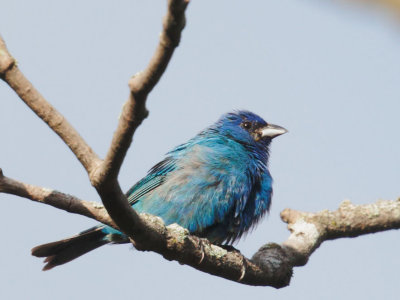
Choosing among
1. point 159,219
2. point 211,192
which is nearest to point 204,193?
point 211,192

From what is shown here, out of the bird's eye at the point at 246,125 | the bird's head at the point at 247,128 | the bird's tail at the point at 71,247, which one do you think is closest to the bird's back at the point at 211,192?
the bird's head at the point at 247,128

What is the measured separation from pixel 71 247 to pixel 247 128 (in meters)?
2.50

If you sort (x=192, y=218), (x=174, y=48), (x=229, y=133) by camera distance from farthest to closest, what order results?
(x=229, y=133), (x=192, y=218), (x=174, y=48)

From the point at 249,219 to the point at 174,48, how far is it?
3.79 m

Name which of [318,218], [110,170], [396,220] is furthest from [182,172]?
[110,170]

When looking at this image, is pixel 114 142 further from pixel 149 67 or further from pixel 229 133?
pixel 229 133

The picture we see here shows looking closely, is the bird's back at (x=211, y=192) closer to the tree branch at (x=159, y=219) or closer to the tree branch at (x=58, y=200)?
the tree branch at (x=159, y=219)

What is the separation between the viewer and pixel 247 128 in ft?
25.2

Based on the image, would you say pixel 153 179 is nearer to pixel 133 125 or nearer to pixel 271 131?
pixel 271 131

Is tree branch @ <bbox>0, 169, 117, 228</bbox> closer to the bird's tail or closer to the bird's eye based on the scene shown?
the bird's tail

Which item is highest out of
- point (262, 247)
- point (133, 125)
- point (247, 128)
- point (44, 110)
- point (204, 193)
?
point (247, 128)

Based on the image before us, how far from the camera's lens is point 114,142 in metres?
3.64

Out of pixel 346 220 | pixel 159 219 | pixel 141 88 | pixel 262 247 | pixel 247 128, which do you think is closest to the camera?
pixel 141 88

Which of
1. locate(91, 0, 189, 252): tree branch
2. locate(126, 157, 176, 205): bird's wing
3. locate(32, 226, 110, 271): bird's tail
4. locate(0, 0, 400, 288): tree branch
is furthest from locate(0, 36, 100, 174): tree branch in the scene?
locate(32, 226, 110, 271): bird's tail
